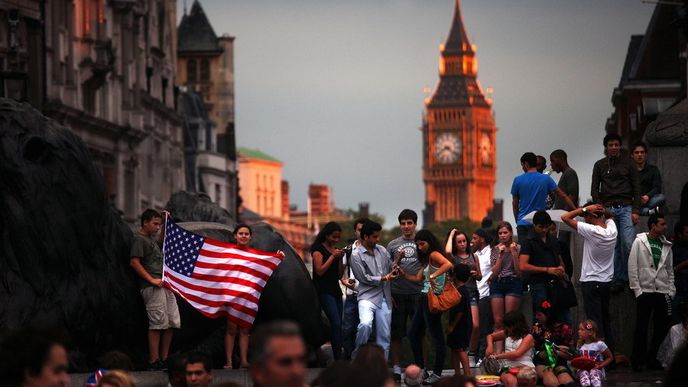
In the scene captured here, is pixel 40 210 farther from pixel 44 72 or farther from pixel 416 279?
pixel 44 72

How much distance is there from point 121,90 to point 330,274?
61116 mm

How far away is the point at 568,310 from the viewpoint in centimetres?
2562

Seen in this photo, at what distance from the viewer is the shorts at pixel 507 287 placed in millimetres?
26406

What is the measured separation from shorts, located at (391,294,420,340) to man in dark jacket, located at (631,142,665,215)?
122 inches

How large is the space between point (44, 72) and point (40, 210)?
160ft

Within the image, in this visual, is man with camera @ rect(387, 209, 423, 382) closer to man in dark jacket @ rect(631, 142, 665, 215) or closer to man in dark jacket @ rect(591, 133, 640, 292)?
man in dark jacket @ rect(591, 133, 640, 292)

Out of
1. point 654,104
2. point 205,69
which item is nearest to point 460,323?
point 654,104

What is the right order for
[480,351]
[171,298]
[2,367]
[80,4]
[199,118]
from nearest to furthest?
1. [2,367]
2. [171,298]
3. [480,351]
4. [80,4]
5. [199,118]

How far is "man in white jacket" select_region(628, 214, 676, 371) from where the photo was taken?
2522cm

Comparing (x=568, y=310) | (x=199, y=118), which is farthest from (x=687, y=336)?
(x=199, y=118)

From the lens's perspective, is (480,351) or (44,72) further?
(44,72)

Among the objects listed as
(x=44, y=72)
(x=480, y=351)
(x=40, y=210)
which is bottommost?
(x=480, y=351)

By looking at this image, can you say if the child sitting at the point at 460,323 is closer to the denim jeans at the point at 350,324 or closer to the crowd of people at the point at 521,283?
the crowd of people at the point at 521,283

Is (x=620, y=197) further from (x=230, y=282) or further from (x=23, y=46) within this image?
(x=23, y=46)
